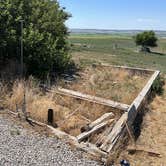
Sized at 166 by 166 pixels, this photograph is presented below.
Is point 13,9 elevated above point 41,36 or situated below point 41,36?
above

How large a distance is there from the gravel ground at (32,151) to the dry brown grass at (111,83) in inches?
167

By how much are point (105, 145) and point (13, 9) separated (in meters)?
7.30

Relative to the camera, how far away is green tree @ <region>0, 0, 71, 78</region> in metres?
11.2

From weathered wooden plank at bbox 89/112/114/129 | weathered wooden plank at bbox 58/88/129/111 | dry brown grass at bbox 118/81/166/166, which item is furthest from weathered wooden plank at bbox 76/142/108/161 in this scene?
weathered wooden plank at bbox 58/88/129/111

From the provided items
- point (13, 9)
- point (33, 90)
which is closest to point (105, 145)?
point (33, 90)

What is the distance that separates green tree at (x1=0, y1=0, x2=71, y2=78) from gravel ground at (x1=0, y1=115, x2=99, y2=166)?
15.6ft

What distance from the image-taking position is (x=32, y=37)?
11359mm

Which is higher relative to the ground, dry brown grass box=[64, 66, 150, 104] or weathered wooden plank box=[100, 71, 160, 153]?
dry brown grass box=[64, 66, 150, 104]

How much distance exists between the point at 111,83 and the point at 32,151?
24.0ft

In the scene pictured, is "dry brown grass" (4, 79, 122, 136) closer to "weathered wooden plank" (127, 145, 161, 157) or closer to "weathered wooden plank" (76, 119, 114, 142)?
"weathered wooden plank" (76, 119, 114, 142)

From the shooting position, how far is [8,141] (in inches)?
251

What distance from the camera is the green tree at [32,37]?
1116cm

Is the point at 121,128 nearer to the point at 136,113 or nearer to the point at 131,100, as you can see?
the point at 136,113

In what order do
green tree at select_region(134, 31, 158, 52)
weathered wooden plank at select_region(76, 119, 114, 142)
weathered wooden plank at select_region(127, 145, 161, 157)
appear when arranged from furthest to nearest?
green tree at select_region(134, 31, 158, 52)
weathered wooden plank at select_region(127, 145, 161, 157)
weathered wooden plank at select_region(76, 119, 114, 142)
